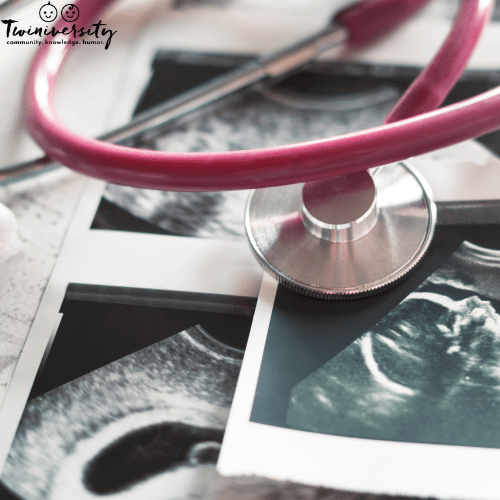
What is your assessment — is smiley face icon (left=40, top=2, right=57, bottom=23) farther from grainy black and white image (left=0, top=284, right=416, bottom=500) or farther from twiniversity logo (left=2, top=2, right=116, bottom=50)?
grainy black and white image (left=0, top=284, right=416, bottom=500)

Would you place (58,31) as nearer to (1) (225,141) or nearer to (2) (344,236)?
(1) (225,141)

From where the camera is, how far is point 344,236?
0.50 m

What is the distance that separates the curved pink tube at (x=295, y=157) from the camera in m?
0.40

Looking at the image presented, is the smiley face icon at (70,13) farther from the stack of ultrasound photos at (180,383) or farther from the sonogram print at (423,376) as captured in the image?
the sonogram print at (423,376)

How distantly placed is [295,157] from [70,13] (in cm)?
41

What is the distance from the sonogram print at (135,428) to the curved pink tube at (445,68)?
284 mm

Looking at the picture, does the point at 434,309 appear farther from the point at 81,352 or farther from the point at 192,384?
the point at 81,352

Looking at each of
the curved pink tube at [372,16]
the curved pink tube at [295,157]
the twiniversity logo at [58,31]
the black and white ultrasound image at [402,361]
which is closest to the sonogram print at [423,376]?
the black and white ultrasound image at [402,361]

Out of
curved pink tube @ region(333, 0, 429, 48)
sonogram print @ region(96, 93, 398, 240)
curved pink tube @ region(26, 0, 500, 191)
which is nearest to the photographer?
curved pink tube @ region(26, 0, 500, 191)

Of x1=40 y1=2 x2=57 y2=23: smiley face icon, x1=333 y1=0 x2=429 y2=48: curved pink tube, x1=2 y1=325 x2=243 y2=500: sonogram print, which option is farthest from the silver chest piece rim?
x1=40 y1=2 x2=57 y2=23: smiley face icon

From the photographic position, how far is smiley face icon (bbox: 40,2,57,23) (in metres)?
0.69

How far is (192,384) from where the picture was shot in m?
0.47

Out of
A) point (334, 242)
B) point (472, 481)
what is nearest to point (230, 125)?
point (334, 242)

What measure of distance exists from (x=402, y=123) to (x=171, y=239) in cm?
27
